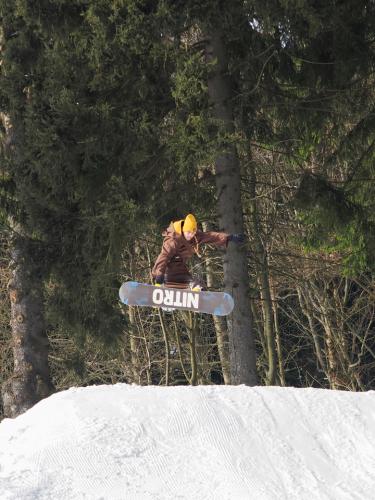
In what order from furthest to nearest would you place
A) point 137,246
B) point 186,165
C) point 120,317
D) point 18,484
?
point 137,246 → point 120,317 → point 186,165 → point 18,484

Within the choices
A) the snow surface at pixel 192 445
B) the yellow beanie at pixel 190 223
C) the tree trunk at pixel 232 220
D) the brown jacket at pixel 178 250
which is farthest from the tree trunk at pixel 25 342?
the yellow beanie at pixel 190 223

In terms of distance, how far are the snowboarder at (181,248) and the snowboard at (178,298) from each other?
0.31 feet

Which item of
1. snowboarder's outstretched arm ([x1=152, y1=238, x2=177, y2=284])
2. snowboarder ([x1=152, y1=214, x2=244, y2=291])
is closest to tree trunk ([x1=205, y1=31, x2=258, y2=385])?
snowboarder ([x1=152, y1=214, x2=244, y2=291])

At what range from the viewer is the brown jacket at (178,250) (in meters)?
6.64

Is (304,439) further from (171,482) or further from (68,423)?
(68,423)

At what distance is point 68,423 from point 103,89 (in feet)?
12.5

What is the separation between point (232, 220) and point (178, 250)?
5.73 feet

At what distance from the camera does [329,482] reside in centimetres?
593

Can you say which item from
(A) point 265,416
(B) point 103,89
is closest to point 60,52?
(B) point 103,89

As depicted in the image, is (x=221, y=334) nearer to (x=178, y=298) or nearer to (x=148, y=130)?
(x=148, y=130)

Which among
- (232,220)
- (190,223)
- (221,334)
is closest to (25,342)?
(232,220)

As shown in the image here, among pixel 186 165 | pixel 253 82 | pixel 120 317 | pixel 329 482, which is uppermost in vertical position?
pixel 253 82

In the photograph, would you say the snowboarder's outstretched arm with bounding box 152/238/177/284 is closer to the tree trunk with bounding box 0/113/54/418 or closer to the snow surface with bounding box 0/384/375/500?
the snow surface with bounding box 0/384/375/500

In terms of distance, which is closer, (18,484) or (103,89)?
(18,484)
